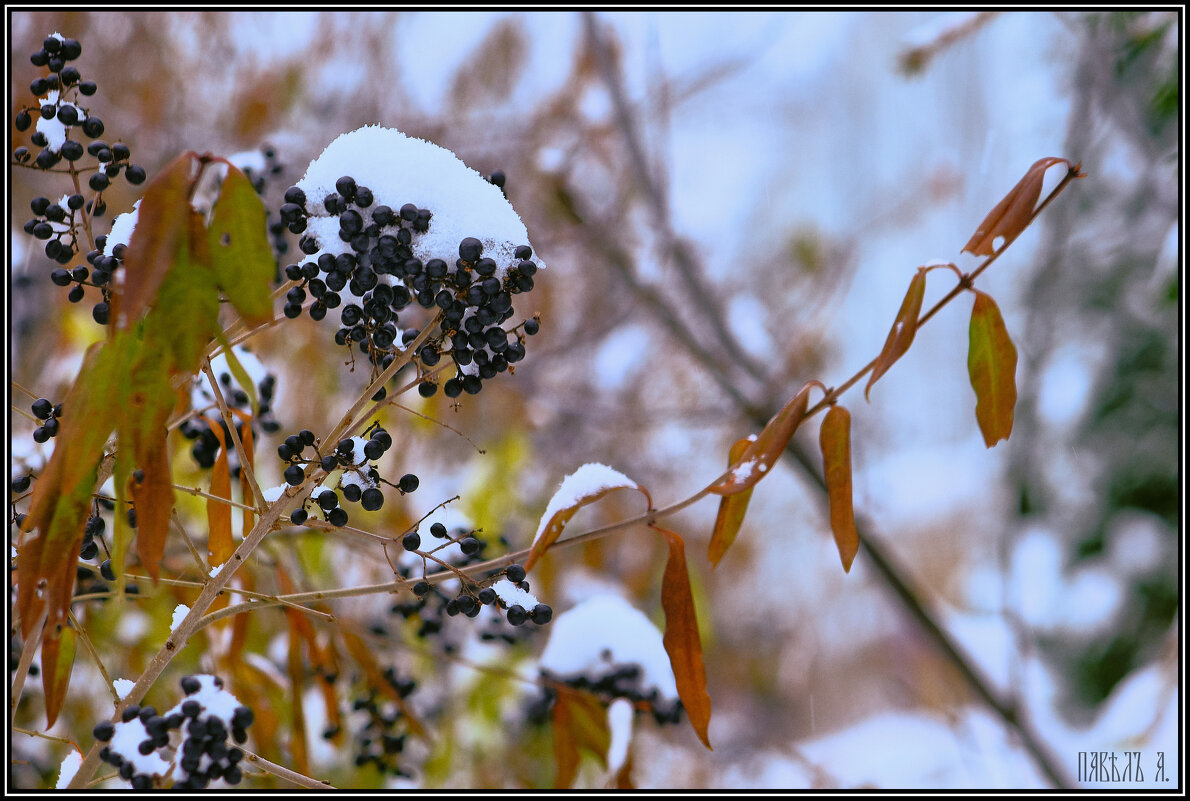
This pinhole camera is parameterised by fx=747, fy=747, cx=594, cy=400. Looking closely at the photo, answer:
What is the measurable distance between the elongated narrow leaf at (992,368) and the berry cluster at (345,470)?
1.62 ft

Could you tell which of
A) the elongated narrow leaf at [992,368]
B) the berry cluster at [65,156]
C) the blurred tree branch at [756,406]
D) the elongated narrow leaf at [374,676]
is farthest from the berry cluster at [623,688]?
the blurred tree branch at [756,406]

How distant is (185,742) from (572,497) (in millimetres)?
356

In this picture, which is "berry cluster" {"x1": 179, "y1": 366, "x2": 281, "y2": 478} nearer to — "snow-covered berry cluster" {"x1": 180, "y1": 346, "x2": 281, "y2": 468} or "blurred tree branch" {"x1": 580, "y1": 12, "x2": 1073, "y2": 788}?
"snow-covered berry cluster" {"x1": 180, "y1": 346, "x2": 281, "y2": 468}

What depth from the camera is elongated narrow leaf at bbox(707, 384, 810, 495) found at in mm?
630

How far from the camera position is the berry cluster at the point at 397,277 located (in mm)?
565

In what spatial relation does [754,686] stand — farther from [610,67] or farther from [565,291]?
[610,67]

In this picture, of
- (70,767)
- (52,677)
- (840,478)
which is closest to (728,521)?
(840,478)

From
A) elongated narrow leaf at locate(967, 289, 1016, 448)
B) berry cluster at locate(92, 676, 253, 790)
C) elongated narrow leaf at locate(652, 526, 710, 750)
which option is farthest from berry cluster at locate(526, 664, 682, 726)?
elongated narrow leaf at locate(967, 289, 1016, 448)

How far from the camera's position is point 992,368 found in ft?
2.08

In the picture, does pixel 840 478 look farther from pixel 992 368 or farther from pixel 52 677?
pixel 52 677

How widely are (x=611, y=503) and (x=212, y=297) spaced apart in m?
2.24

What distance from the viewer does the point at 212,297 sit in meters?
0.46

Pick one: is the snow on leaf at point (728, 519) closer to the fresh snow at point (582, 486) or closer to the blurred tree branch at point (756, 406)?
the fresh snow at point (582, 486)

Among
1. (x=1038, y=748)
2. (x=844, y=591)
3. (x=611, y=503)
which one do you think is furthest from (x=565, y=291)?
(x=844, y=591)
